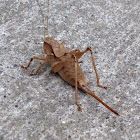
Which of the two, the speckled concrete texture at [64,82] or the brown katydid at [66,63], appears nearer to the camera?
the speckled concrete texture at [64,82]

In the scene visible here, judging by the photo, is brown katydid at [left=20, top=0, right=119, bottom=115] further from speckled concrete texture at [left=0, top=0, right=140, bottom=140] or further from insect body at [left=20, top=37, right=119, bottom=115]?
speckled concrete texture at [left=0, top=0, right=140, bottom=140]

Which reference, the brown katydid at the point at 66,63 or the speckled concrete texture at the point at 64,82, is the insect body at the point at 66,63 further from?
the speckled concrete texture at the point at 64,82

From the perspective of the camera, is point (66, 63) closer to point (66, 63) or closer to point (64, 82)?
point (66, 63)

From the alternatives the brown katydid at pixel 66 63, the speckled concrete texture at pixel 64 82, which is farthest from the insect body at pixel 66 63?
the speckled concrete texture at pixel 64 82

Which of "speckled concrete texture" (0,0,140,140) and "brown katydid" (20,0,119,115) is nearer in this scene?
"speckled concrete texture" (0,0,140,140)

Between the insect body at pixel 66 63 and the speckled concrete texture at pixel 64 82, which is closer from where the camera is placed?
the speckled concrete texture at pixel 64 82

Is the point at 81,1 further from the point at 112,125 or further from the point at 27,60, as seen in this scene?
the point at 112,125

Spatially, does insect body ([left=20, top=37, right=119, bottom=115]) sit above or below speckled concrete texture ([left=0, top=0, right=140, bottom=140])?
above

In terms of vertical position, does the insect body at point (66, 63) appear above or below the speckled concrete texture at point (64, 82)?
above

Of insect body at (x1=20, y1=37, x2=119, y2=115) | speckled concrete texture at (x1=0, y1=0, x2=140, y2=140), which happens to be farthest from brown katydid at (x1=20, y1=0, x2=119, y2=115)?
speckled concrete texture at (x1=0, y1=0, x2=140, y2=140)

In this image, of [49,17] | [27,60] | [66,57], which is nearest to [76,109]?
[66,57]
